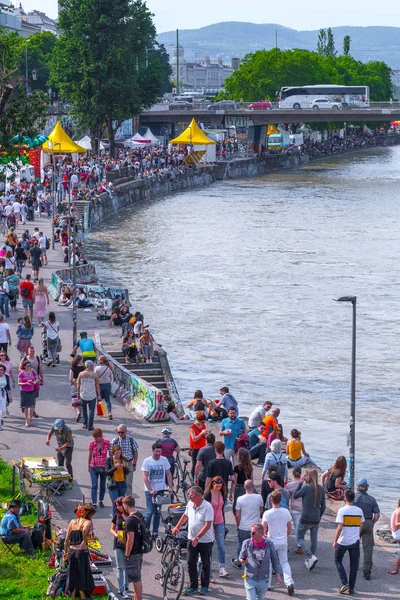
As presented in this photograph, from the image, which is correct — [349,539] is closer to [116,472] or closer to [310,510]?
[310,510]

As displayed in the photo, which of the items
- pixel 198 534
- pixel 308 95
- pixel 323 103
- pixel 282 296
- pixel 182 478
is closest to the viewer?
pixel 198 534

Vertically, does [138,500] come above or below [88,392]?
below

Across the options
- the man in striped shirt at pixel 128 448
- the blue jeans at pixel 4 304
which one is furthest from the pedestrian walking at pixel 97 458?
the blue jeans at pixel 4 304

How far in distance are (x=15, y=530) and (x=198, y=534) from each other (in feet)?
8.03

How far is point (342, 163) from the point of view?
385ft

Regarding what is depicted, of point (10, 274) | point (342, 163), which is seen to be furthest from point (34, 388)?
point (342, 163)

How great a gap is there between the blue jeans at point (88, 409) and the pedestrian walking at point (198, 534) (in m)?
6.69

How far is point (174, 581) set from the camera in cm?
1295

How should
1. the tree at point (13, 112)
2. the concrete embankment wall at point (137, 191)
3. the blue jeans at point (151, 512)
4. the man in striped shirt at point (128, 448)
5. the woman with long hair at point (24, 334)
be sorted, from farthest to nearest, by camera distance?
the concrete embankment wall at point (137, 191)
the tree at point (13, 112)
the woman with long hair at point (24, 334)
the man in striped shirt at point (128, 448)
the blue jeans at point (151, 512)

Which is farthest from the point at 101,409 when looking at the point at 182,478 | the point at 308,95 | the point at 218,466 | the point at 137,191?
the point at 308,95

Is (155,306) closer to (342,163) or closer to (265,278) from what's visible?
(265,278)

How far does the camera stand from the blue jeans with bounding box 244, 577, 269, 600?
1205 centimetres

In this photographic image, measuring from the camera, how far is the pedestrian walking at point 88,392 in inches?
764

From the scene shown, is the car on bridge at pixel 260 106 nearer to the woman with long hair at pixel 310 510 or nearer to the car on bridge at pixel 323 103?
the car on bridge at pixel 323 103
